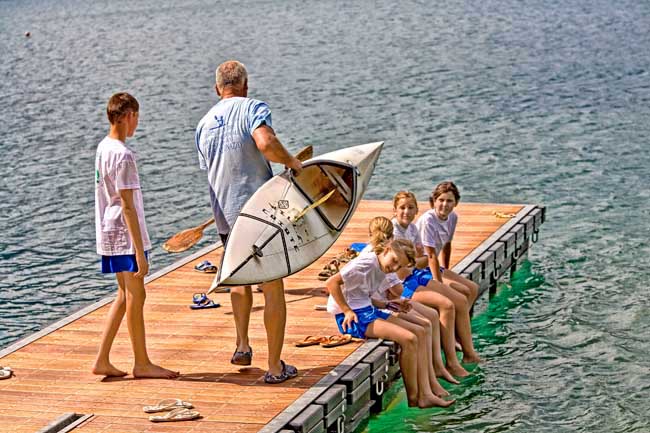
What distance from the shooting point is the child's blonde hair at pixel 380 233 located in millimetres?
9656

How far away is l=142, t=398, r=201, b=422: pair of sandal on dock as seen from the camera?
856 cm

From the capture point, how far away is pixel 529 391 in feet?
37.7

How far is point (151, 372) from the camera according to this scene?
9.48m

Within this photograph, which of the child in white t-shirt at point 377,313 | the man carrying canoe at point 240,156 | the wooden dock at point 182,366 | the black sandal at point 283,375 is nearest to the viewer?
the wooden dock at point 182,366

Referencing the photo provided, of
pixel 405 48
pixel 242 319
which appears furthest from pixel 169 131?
pixel 242 319

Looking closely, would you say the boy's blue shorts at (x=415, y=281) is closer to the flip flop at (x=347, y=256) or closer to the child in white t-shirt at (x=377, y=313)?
the child in white t-shirt at (x=377, y=313)

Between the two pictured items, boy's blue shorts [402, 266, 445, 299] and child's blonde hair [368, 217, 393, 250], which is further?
boy's blue shorts [402, 266, 445, 299]

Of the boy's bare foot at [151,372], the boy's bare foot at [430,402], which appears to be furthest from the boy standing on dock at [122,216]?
the boy's bare foot at [430,402]

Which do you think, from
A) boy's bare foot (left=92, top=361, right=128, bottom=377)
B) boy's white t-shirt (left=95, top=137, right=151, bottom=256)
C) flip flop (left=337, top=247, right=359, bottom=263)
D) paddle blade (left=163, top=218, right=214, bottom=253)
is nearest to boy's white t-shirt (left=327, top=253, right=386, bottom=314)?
paddle blade (left=163, top=218, right=214, bottom=253)

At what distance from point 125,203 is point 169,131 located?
61.9 ft

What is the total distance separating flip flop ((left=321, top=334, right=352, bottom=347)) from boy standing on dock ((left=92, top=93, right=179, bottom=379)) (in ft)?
5.88

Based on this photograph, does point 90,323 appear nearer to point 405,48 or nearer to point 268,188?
point 268,188

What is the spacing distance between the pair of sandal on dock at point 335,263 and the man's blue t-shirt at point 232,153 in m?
3.45

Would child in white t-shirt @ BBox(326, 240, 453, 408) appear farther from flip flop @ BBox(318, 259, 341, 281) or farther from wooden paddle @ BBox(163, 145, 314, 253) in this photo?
flip flop @ BBox(318, 259, 341, 281)
